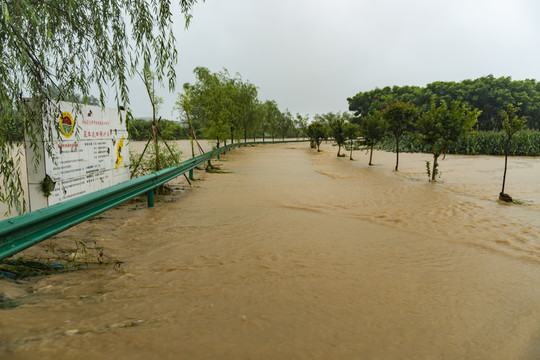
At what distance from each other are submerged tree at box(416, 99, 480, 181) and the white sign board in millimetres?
13530

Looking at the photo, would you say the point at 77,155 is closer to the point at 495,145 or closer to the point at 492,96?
the point at 495,145

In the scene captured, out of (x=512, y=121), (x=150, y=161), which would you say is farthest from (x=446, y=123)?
(x=150, y=161)

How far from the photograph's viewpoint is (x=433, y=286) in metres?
3.79

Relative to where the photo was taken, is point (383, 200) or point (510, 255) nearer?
point (510, 255)

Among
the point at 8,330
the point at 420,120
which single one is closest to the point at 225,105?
the point at 420,120

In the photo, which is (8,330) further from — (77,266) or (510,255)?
(510,255)

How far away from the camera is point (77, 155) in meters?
6.57

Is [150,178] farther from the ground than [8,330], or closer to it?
farther from the ground

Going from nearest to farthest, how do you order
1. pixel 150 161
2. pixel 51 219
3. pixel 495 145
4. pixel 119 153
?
pixel 51 219, pixel 119 153, pixel 150 161, pixel 495 145

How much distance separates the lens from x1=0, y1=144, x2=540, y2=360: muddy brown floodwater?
2.55 metres

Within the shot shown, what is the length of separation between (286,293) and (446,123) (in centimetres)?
1542

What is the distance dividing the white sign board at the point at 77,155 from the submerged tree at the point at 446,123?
13530mm

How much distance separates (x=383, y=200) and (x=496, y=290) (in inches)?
245

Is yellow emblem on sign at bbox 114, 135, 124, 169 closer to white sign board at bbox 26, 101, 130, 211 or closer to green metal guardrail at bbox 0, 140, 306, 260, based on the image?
white sign board at bbox 26, 101, 130, 211
